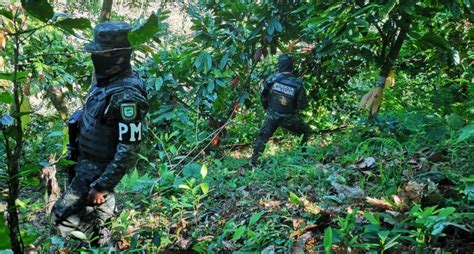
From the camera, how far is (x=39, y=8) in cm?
106

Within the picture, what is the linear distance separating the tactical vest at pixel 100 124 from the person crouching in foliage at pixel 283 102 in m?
3.04

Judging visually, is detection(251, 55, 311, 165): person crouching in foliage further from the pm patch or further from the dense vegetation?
the pm patch

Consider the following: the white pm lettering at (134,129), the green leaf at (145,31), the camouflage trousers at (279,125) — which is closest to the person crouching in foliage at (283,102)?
the camouflage trousers at (279,125)

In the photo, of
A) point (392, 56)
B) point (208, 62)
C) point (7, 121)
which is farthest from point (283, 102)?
point (7, 121)

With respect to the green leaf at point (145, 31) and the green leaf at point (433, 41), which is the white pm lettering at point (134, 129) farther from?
the green leaf at point (433, 41)

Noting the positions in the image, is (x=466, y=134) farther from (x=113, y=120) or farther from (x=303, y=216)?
(x=113, y=120)

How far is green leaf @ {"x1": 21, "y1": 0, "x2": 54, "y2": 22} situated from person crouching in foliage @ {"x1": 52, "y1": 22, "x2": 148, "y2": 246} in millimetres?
1830

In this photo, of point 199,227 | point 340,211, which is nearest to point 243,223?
point 199,227

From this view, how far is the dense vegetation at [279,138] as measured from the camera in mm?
1862

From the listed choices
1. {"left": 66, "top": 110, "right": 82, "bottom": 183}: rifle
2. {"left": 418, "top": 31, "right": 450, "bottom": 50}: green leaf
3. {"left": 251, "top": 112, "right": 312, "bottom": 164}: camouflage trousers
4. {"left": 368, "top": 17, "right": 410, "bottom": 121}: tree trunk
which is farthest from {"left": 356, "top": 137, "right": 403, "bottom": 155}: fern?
{"left": 251, "top": 112, "right": 312, "bottom": 164}: camouflage trousers

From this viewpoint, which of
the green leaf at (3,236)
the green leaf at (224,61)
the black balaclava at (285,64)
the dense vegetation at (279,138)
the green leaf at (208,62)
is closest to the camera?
the green leaf at (3,236)

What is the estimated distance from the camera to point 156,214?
3.41 m

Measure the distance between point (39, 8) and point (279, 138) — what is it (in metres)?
6.91

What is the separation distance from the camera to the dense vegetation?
1.86 metres
